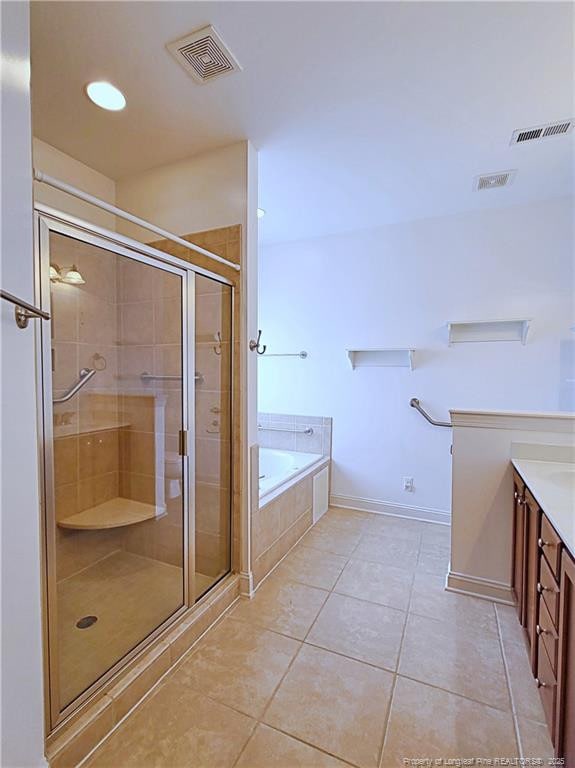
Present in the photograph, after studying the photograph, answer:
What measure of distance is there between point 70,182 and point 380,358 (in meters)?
2.68

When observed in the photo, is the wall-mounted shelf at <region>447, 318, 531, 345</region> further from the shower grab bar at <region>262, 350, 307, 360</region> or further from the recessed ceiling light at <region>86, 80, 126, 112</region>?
the recessed ceiling light at <region>86, 80, 126, 112</region>

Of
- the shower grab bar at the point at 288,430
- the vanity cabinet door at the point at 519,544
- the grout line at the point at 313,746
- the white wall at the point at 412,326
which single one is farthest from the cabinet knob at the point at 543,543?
the shower grab bar at the point at 288,430

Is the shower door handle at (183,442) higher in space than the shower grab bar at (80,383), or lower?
lower

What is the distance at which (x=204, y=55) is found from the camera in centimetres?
147

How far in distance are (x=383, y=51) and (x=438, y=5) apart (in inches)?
9.3

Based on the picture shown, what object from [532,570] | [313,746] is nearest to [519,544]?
[532,570]

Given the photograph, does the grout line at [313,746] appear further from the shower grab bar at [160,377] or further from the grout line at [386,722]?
the shower grab bar at [160,377]

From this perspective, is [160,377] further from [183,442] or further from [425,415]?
[425,415]

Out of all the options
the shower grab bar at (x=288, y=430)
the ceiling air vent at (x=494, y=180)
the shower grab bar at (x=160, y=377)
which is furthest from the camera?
the shower grab bar at (x=288, y=430)

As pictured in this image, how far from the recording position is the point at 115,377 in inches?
85.4

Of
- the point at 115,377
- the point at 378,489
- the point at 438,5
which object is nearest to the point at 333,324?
the point at 378,489

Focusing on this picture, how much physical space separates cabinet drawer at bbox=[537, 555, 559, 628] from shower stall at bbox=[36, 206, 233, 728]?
153cm

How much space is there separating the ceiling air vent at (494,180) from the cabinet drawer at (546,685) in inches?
103

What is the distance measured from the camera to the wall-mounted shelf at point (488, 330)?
276cm
